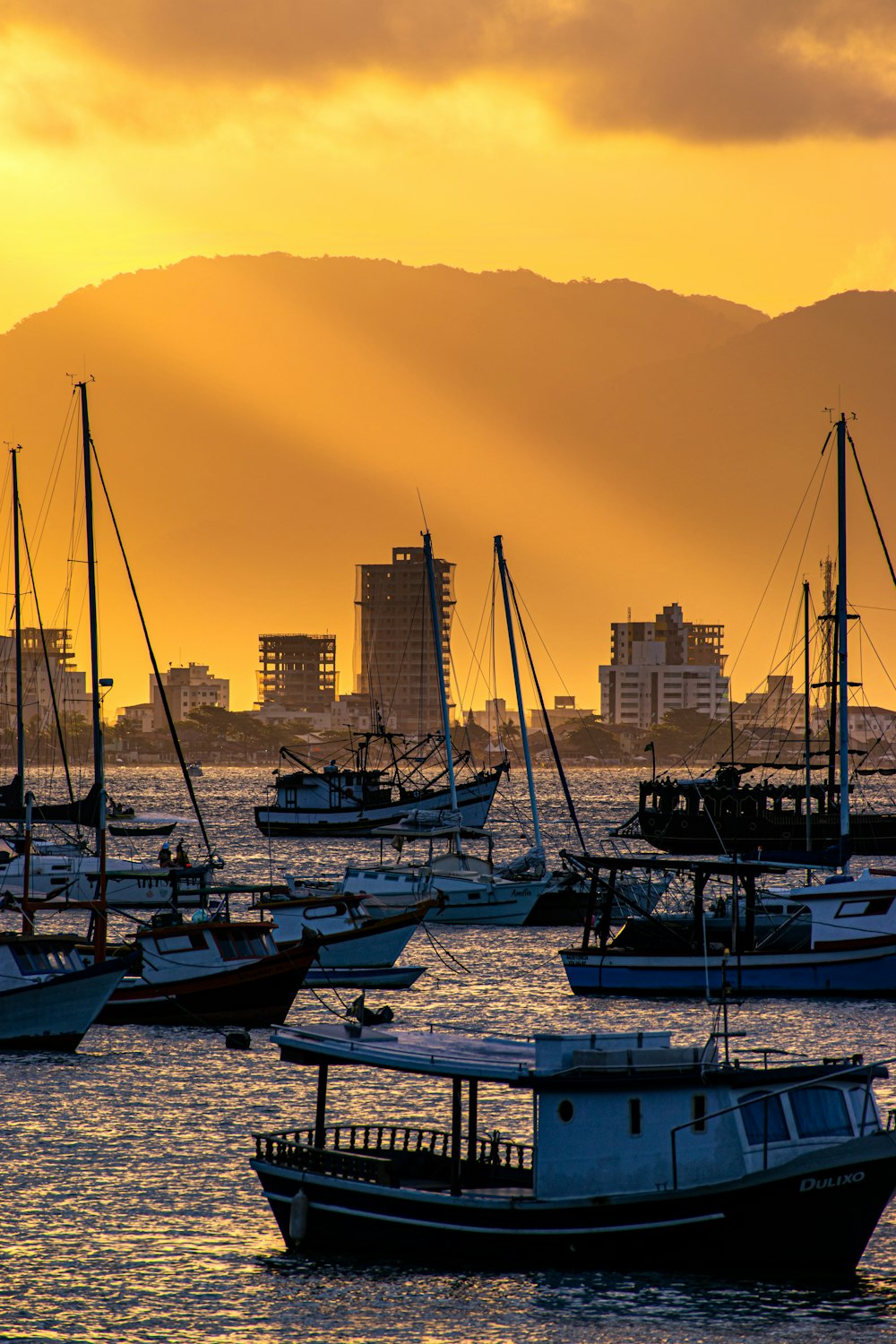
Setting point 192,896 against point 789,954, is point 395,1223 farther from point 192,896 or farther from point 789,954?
point 192,896

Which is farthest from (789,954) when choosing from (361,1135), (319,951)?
(361,1135)

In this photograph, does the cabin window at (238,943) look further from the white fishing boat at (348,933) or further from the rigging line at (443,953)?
the rigging line at (443,953)

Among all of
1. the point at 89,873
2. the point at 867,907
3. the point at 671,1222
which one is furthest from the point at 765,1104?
the point at 89,873

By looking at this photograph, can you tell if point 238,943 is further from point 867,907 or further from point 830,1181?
point 830,1181

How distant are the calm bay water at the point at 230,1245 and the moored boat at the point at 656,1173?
21.4 inches

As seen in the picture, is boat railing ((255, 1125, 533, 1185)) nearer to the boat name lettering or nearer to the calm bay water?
the calm bay water

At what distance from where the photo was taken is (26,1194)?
139 ft

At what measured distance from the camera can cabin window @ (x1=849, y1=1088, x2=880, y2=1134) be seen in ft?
117

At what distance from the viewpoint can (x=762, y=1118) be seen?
34.9 metres

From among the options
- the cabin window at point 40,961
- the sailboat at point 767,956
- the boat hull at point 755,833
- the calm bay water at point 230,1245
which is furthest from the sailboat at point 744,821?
the cabin window at point 40,961

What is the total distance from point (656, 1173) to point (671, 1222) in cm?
94

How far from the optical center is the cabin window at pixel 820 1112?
116 feet

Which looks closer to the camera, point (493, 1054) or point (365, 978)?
point (493, 1054)

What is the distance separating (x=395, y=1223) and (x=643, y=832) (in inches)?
5090
